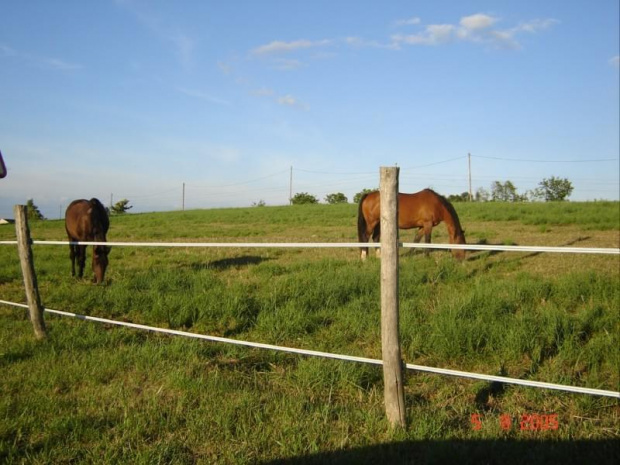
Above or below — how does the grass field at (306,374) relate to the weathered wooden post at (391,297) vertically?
below

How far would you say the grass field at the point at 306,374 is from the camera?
2432mm

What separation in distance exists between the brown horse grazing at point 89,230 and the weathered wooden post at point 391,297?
5706mm

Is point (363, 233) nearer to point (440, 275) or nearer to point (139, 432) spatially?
point (440, 275)

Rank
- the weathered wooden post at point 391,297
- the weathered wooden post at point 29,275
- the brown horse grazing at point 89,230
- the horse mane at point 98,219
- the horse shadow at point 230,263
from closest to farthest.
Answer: the weathered wooden post at point 391,297
the weathered wooden post at point 29,275
the brown horse grazing at point 89,230
the horse mane at point 98,219
the horse shadow at point 230,263

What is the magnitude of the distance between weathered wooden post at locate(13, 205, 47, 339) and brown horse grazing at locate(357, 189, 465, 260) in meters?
5.87

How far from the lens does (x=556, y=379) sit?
3.19 m

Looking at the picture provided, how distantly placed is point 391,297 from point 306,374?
1.07 metres

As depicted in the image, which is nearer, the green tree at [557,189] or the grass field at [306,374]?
the grass field at [306,374]

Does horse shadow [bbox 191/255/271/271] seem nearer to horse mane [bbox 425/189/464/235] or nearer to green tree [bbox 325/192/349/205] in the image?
horse mane [bbox 425/189/464/235]

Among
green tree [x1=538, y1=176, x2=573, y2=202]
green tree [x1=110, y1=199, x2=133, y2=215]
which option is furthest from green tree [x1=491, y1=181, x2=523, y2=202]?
green tree [x1=110, y1=199, x2=133, y2=215]

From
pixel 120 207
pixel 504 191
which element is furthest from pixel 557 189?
pixel 120 207

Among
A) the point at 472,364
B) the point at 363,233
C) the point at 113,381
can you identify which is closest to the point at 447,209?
the point at 363,233

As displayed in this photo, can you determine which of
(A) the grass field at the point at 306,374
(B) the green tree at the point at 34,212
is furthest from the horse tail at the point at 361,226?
(B) the green tree at the point at 34,212

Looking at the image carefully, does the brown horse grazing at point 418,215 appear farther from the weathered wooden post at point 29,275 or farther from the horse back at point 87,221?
the weathered wooden post at point 29,275
